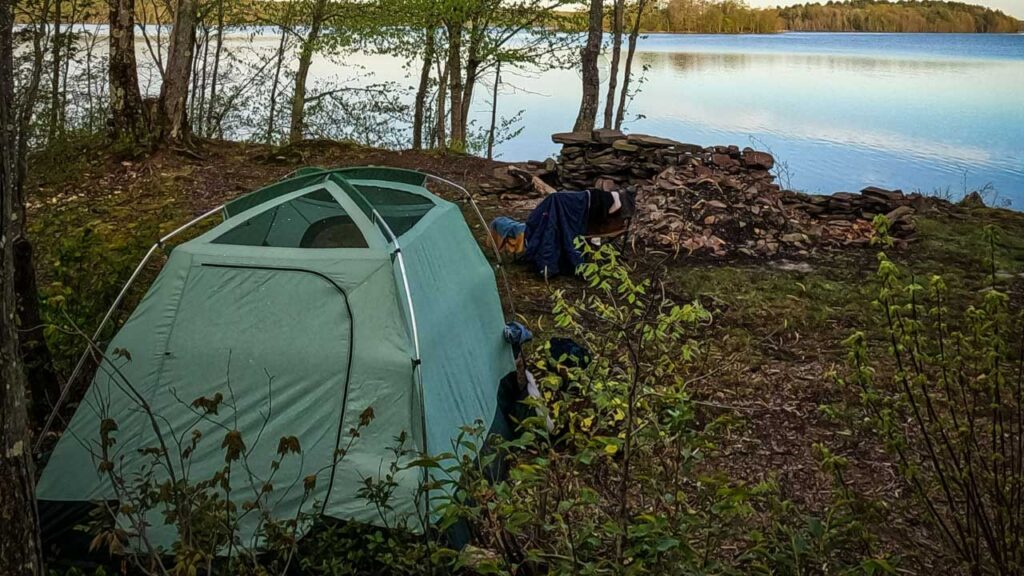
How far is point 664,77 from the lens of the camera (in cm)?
3584

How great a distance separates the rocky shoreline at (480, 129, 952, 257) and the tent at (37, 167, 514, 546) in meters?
4.44

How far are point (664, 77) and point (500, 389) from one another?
32714 millimetres

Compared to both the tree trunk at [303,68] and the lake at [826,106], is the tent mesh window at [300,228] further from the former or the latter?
the tree trunk at [303,68]

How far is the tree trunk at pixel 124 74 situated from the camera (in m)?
10.0

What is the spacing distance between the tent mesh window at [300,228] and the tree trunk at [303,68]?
11626 mm

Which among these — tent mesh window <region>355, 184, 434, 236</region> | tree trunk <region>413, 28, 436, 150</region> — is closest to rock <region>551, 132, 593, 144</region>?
tent mesh window <region>355, 184, 434, 236</region>

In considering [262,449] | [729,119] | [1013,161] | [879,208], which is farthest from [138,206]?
[729,119]

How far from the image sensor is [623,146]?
34.7 ft

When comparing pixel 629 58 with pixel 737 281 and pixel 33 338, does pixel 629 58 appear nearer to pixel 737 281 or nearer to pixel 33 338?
pixel 737 281

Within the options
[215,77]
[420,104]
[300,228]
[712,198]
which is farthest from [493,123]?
[300,228]

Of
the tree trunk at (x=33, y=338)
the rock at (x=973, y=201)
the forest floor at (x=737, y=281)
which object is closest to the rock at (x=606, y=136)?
the forest floor at (x=737, y=281)

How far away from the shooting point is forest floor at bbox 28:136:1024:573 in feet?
15.3

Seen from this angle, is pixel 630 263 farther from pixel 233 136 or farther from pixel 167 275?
pixel 233 136

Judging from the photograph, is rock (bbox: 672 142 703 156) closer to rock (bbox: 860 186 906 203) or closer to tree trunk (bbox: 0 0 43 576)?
rock (bbox: 860 186 906 203)
